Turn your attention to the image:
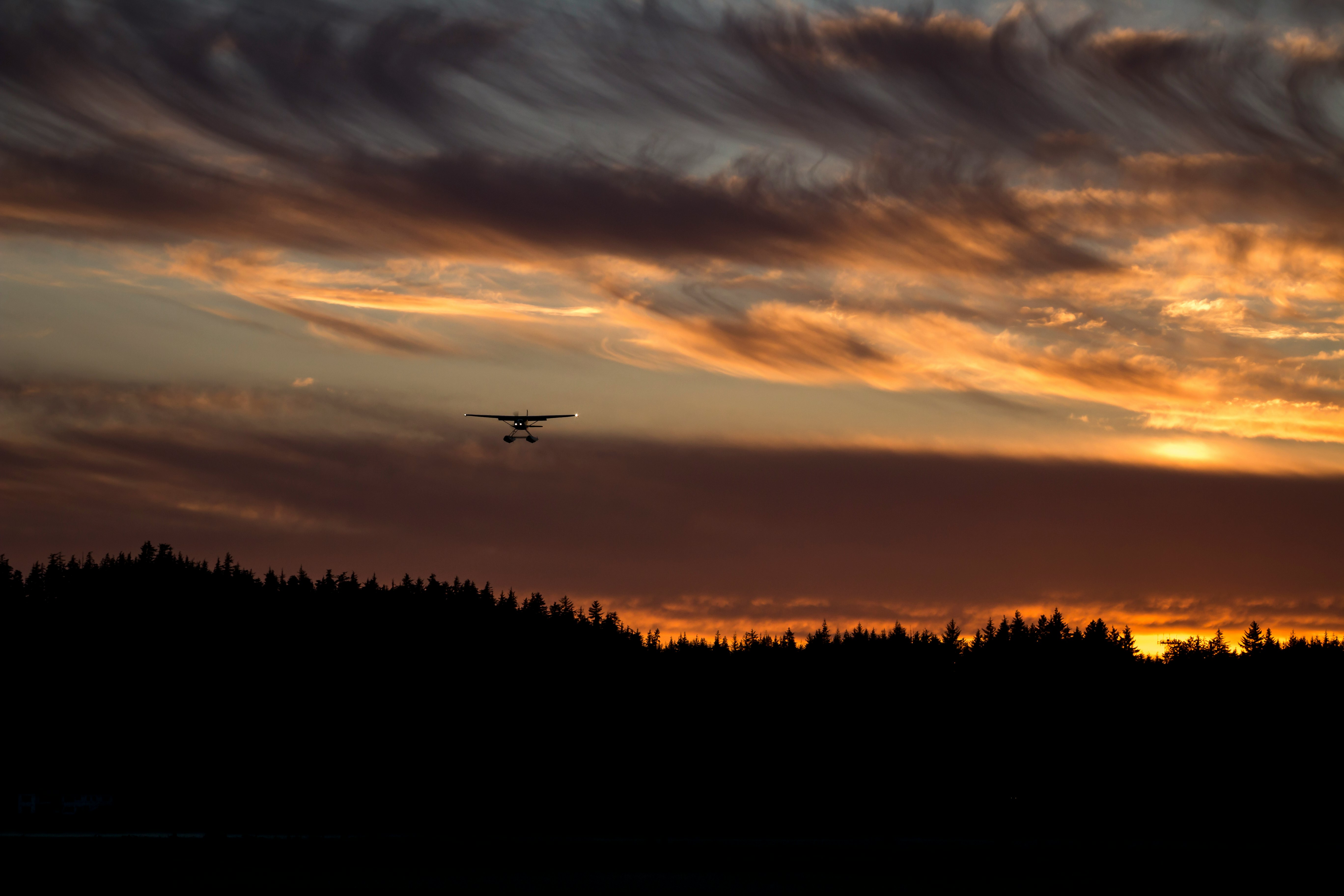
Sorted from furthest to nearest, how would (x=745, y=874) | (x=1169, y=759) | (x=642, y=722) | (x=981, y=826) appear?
(x=642, y=722), (x=1169, y=759), (x=981, y=826), (x=745, y=874)

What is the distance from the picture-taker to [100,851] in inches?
4048

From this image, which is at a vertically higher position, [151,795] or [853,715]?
[853,715]

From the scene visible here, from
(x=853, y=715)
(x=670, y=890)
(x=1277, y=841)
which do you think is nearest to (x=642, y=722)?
(x=853, y=715)

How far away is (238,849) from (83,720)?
107681mm

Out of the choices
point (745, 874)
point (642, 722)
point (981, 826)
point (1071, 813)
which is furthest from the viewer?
point (642, 722)

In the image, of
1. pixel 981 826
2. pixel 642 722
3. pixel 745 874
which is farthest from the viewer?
pixel 642 722

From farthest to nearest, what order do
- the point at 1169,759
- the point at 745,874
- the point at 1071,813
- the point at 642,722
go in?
the point at 642,722 → the point at 1169,759 → the point at 1071,813 → the point at 745,874

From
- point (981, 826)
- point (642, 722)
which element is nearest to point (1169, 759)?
point (981, 826)

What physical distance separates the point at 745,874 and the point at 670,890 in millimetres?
13160

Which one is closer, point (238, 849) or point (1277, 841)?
point (238, 849)

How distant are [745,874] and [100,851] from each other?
161ft

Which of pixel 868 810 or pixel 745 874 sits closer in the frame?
pixel 745 874

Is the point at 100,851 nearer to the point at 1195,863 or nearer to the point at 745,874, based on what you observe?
the point at 745,874

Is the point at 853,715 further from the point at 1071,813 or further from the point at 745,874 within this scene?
the point at 745,874
